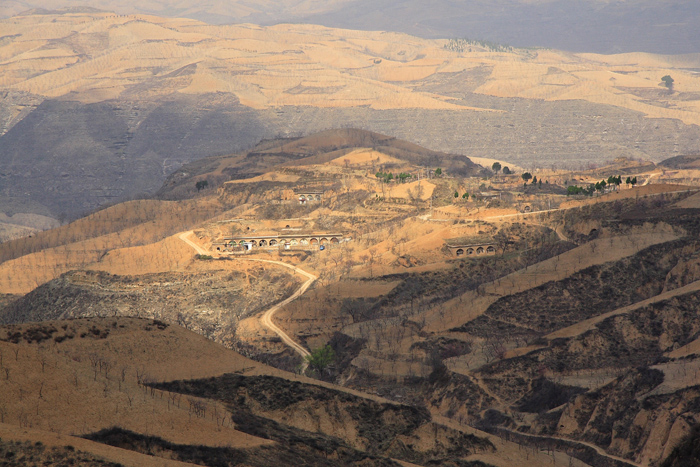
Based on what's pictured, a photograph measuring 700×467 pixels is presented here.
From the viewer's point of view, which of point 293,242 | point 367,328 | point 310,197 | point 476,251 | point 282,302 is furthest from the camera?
point 310,197

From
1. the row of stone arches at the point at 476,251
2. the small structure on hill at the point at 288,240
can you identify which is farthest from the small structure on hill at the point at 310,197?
the row of stone arches at the point at 476,251

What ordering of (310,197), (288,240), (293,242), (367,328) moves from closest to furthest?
(367,328) → (293,242) → (288,240) → (310,197)

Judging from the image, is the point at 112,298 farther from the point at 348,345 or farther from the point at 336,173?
the point at 336,173

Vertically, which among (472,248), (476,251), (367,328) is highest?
(472,248)

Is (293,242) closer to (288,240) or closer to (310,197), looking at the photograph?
(288,240)

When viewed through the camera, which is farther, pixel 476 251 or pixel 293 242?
pixel 293 242

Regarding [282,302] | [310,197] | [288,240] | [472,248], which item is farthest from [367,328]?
[310,197]

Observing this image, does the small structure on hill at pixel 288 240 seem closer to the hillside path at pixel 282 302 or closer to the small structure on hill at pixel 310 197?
the hillside path at pixel 282 302
